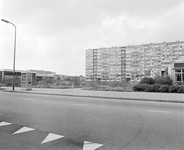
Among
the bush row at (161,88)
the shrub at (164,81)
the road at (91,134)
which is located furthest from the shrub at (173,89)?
the road at (91,134)

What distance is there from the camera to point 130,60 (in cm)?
11919

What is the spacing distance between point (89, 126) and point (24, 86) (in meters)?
21.2

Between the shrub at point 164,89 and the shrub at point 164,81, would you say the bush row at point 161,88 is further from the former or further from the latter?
the shrub at point 164,81

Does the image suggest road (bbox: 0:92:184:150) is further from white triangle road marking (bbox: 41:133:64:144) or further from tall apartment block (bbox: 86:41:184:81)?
tall apartment block (bbox: 86:41:184:81)

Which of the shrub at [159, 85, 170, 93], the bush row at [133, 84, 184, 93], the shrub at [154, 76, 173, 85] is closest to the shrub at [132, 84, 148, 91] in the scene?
the bush row at [133, 84, 184, 93]

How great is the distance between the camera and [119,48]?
123938mm

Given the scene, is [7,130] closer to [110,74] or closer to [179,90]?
[179,90]

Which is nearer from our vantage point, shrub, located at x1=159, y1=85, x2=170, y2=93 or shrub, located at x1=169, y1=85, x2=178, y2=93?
shrub, located at x1=169, y1=85, x2=178, y2=93

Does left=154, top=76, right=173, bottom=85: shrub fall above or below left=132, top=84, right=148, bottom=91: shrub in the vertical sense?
above

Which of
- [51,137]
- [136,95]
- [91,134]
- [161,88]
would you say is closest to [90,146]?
[91,134]

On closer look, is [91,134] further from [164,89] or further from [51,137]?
[164,89]

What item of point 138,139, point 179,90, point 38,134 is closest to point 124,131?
point 138,139

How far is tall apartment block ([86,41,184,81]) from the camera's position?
104750mm

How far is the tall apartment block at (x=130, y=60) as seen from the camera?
105m
